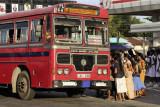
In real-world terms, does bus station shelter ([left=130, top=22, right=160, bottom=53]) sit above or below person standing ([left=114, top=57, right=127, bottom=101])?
above

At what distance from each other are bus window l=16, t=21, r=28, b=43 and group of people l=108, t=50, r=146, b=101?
3.18 m

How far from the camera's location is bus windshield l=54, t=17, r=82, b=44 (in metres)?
13.9

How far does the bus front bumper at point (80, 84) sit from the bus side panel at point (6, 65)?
2429 millimetres

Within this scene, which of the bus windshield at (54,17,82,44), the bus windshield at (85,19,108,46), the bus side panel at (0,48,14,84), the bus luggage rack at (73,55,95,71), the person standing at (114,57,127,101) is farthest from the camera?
the bus side panel at (0,48,14,84)

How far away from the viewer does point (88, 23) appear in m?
14.8

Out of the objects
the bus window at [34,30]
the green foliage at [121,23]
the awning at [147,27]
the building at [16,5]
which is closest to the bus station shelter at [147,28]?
the awning at [147,27]

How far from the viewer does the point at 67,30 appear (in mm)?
14070

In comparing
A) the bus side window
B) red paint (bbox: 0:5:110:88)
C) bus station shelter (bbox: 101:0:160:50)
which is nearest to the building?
bus station shelter (bbox: 101:0:160:50)

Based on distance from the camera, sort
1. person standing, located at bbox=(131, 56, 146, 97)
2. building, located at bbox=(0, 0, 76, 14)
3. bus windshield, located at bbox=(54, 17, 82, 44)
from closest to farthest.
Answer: bus windshield, located at bbox=(54, 17, 82, 44), person standing, located at bbox=(131, 56, 146, 97), building, located at bbox=(0, 0, 76, 14)

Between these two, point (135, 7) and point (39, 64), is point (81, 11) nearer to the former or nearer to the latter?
point (39, 64)

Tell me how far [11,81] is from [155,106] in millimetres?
5070

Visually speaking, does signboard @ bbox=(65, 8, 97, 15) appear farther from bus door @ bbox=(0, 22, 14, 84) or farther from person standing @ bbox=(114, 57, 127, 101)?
bus door @ bbox=(0, 22, 14, 84)

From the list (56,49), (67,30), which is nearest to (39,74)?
(56,49)

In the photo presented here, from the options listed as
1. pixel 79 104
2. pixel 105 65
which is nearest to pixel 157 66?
pixel 105 65
